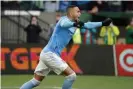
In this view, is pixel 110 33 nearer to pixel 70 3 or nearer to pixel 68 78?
pixel 70 3

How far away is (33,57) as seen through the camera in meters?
16.7

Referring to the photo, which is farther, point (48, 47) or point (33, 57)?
point (33, 57)

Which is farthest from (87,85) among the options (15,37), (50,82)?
(15,37)

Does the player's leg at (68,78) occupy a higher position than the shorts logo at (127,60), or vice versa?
the player's leg at (68,78)

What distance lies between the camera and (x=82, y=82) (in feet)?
47.4

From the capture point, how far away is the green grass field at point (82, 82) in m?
13.5

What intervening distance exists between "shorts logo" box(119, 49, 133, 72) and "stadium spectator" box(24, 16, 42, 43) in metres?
3.28

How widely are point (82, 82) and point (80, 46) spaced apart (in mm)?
2388

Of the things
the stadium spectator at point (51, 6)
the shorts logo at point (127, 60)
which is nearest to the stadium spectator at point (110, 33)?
the shorts logo at point (127, 60)

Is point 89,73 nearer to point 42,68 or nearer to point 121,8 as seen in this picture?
point 121,8

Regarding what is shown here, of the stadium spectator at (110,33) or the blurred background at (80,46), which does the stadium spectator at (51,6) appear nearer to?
the blurred background at (80,46)

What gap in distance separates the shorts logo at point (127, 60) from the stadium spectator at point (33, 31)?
3.28m

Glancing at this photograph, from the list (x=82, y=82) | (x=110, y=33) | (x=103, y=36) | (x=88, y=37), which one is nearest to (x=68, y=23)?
(x=82, y=82)

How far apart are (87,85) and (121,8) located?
22.0 ft
